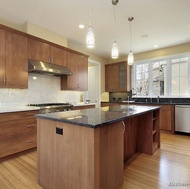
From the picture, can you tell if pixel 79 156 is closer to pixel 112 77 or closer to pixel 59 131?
pixel 59 131

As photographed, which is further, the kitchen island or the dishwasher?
the dishwasher

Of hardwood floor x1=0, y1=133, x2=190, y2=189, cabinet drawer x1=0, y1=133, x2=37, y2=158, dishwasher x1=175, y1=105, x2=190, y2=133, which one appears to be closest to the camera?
hardwood floor x1=0, y1=133, x2=190, y2=189

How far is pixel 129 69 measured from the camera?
5.77m

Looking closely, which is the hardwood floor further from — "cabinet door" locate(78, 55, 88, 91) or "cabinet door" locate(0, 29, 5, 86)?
"cabinet door" locate(78, 55, 88, 91)

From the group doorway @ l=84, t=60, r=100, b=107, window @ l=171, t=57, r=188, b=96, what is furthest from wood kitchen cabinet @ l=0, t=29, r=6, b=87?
window @ l=171, t=57, r=188, b=96

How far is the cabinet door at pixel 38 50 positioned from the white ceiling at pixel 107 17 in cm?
47

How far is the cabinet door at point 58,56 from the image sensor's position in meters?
3.66

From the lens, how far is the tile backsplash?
123 inches

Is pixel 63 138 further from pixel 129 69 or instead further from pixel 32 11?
pixel 129 69

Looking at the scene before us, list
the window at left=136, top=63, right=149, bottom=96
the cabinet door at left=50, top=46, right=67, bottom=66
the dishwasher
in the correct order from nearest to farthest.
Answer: the cabinet door at left=50, top=46, right=67, bottom=66
the dishwasher
the window at left=136, top=63, right=149, bottom=96

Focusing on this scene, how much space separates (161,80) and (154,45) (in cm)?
127

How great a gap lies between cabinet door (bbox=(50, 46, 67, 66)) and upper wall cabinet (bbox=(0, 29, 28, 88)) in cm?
72

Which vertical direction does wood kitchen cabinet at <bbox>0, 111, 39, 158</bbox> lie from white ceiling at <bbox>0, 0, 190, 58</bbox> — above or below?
below

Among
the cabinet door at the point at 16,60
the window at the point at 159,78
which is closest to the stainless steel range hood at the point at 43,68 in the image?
the cabinet door at the point at 16,60
